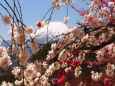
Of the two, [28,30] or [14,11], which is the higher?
[14,11]

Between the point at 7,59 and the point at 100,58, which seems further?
the point at 100,58

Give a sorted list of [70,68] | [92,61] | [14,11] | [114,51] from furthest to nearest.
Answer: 1. [92,61]
2. [70,68]
3. [114,51]
4. [14,11]

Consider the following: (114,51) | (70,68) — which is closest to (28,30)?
(114,51)

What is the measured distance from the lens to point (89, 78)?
1046 centimetres

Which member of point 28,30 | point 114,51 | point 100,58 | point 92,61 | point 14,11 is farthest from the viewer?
point 92,61

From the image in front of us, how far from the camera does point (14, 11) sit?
3.01 m

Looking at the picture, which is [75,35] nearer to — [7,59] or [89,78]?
[7,59]

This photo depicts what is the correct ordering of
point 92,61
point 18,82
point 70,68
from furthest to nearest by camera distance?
point 92,61 < point 70,68 < point 18,82

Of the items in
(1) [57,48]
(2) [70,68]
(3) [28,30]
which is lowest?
(2) [70,68]

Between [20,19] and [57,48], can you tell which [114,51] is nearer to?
[57,48]

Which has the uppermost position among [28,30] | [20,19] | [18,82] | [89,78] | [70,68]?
[20,19]

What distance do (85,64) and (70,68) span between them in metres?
0.90

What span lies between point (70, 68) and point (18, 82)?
2720mm

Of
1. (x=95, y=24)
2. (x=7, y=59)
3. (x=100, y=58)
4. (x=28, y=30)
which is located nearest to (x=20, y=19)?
(x=7, y=59)
